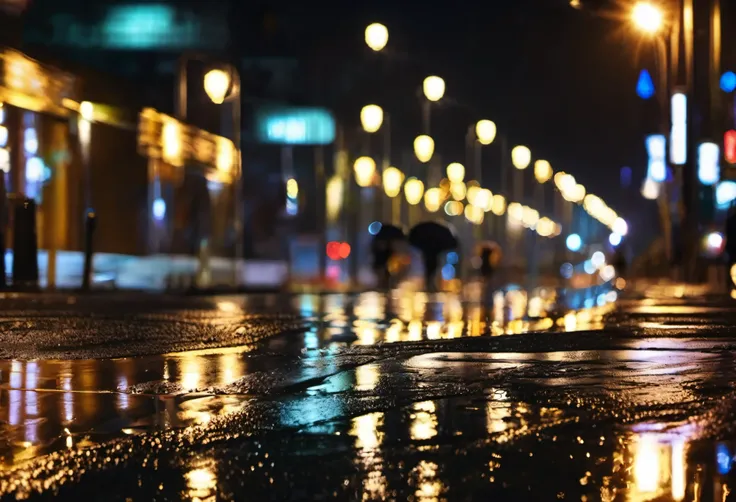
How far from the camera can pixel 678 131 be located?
45375mm

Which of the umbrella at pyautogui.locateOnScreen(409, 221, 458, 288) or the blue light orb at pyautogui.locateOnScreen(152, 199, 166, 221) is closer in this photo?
the blue light orb at pyautogui.locateOnScreen(152, 199, 166, 221)

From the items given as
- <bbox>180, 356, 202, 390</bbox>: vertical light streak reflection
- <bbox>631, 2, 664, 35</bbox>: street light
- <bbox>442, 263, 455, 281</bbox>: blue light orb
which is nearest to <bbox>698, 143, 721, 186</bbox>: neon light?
<bbox>631, 2, 664, 35</bbox>: street light

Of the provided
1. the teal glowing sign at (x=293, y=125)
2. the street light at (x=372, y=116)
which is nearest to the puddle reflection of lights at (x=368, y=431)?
the street light at (x=372, y=116)

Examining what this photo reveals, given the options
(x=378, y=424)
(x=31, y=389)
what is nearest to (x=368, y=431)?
(x=378, y=424)

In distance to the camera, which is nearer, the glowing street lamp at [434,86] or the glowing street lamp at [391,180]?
the glowing street lamp at [434,86]

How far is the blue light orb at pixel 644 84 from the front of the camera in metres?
82.9

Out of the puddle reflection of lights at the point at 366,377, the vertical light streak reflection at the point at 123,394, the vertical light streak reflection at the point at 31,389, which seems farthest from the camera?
the puddle reflection of lights at the point at 366,377

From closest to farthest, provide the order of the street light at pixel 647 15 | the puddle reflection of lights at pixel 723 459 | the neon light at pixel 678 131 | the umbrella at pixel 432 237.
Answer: the puddle reflection of lights at pixel 723 459 < the street light at pixel 647 15 < the umbrella at pixel 432 237 < the neon light at pixel 678 131

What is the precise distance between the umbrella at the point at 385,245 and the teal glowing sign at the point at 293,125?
28546mm

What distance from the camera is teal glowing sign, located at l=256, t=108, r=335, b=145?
228 ft

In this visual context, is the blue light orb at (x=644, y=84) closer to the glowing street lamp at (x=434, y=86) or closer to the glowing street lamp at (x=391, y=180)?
the glowing street lamp at (x=391, y=180)

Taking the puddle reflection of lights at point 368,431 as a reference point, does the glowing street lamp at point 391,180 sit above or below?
above

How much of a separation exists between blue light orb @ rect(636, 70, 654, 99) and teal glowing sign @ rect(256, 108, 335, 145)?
77.7 feet

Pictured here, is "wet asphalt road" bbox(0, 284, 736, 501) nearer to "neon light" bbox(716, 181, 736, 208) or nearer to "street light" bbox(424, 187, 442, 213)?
"neon light" bbox(716, 181, 736, 208)
